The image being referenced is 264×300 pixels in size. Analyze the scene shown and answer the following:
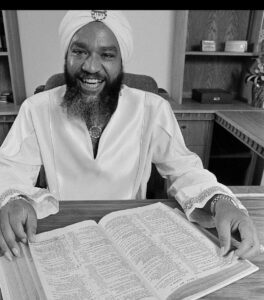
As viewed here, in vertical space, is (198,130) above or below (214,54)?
below

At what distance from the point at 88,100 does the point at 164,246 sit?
0.65 meters

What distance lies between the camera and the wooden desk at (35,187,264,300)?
479 mm

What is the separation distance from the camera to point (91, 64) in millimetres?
900

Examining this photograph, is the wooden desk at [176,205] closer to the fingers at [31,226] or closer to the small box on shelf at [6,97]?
the fingers at [31,226]

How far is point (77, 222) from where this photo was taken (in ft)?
2.20

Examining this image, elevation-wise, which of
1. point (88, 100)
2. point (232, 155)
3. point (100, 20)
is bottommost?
point (232, 155)

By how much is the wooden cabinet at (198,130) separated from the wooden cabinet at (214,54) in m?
0.19

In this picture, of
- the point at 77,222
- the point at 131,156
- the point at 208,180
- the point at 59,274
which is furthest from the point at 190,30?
the point at 59,274

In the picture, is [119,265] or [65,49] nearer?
[119,265]

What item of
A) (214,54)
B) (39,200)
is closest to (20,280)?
(39,200)

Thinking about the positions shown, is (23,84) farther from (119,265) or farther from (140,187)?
(119,265)

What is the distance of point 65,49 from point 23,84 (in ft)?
4.14

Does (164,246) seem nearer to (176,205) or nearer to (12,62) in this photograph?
(176,205)
